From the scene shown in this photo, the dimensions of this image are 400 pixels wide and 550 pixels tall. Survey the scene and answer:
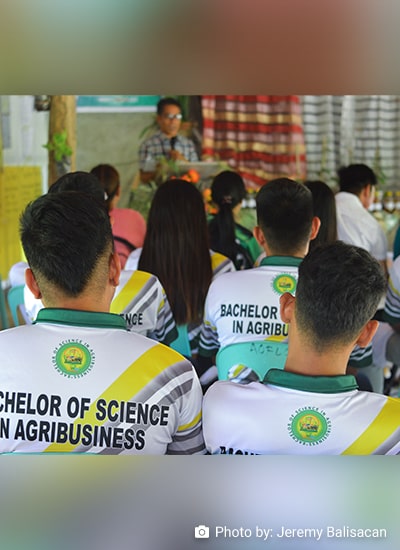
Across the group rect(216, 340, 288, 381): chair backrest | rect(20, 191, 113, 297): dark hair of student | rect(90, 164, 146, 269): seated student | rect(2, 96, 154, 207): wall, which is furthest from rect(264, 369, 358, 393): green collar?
rect(2, 96, 154, 207): wall

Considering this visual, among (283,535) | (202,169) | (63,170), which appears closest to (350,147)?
(202,169)

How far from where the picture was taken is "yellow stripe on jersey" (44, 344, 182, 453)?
1.24 m

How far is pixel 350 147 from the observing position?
248 inches

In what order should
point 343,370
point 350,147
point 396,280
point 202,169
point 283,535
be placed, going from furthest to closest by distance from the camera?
point 350,147
point 202,169
point 396,280
point 343,370
point 283,535

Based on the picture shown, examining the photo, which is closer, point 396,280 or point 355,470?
point 355,470

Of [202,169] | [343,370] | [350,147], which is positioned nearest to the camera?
[343,370]

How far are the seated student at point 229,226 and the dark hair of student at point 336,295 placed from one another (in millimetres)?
2241

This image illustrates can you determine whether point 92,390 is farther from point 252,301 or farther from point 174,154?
point 174,154

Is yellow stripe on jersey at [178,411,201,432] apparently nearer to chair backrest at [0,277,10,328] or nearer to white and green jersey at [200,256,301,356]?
white and green jersey at [200,256,301,356]

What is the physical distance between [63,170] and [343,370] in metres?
3.53

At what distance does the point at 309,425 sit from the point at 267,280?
926 mm

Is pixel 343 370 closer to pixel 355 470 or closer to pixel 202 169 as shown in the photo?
pixel 355 470

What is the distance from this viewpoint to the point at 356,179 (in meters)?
3.99

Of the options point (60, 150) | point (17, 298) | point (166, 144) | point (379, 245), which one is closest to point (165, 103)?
point (166, 144)
